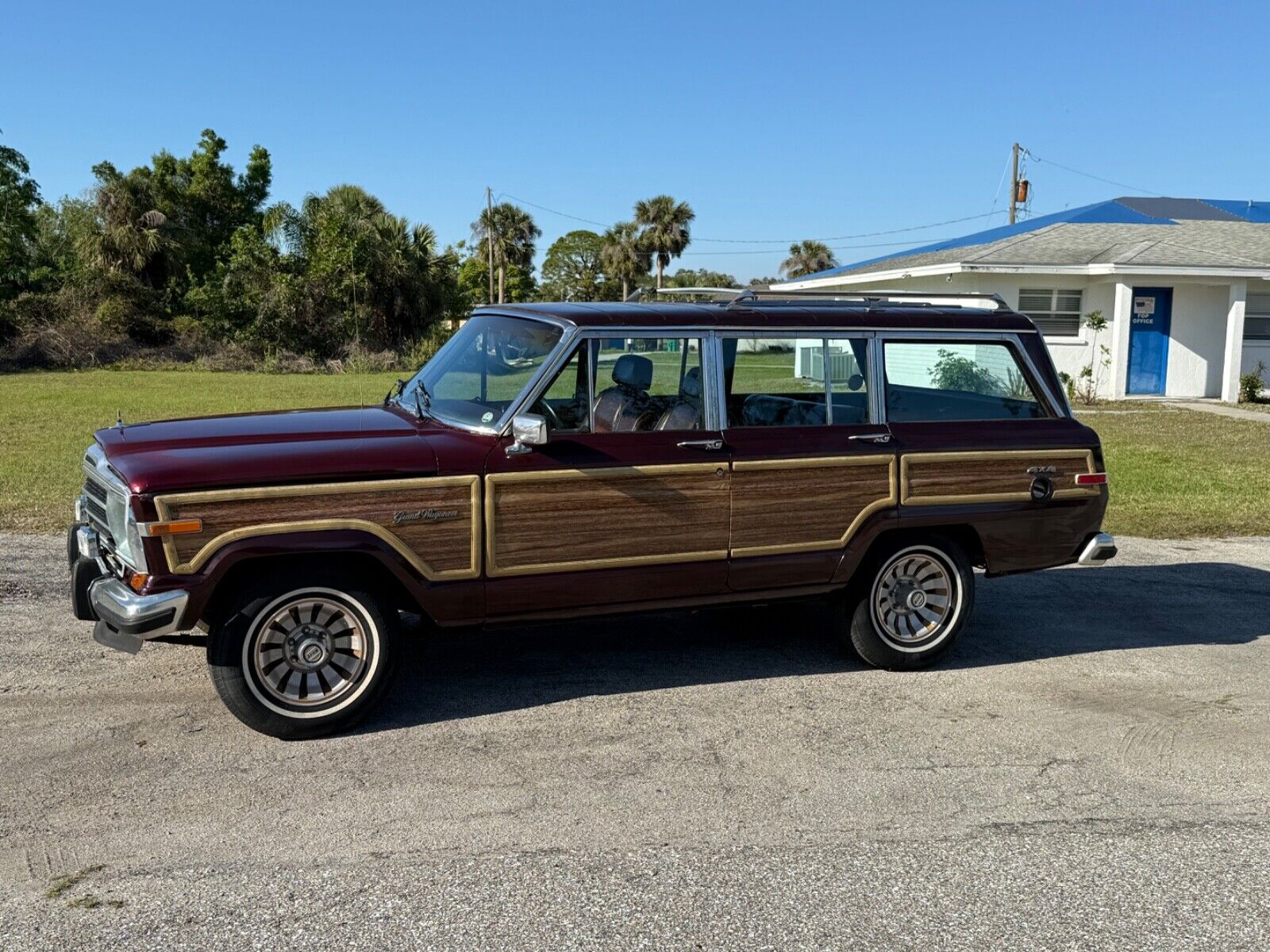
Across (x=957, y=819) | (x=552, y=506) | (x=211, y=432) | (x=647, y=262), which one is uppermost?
(x=647, y=262)

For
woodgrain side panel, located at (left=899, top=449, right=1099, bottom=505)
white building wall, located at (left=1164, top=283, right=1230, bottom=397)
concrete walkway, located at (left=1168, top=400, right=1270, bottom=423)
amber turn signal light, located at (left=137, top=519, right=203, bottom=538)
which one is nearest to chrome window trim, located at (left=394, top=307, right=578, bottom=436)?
amber turn signal light, located at (left=137, top=519, right=203, bottom=538)

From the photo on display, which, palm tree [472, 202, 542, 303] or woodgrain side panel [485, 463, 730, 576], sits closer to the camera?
woodgrain side panel [485, 463, 730, 576]

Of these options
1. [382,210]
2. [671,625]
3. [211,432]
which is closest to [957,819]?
[671,625]

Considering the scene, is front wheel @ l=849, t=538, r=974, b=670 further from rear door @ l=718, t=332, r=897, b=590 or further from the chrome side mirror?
the chrome side mirror

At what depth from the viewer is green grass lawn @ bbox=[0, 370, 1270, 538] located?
10.8 meters

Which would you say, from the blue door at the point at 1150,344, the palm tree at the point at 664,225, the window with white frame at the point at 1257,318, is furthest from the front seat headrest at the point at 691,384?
the palm tree at the point at 664,225

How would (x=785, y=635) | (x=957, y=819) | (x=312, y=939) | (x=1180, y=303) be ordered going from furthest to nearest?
(x=1180, y=303) → (x=785, y=635) → (x=957, y=819) → (x=312, y=939)

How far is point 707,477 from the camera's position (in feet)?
18.3

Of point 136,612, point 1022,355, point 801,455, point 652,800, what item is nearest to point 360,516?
point 136,612

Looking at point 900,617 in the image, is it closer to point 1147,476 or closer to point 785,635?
point 785,635

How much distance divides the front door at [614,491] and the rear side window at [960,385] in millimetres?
1157

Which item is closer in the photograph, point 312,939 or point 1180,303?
point 312,939

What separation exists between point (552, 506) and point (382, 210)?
144 ft

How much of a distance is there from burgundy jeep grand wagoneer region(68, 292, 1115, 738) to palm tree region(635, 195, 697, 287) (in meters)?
63.2
